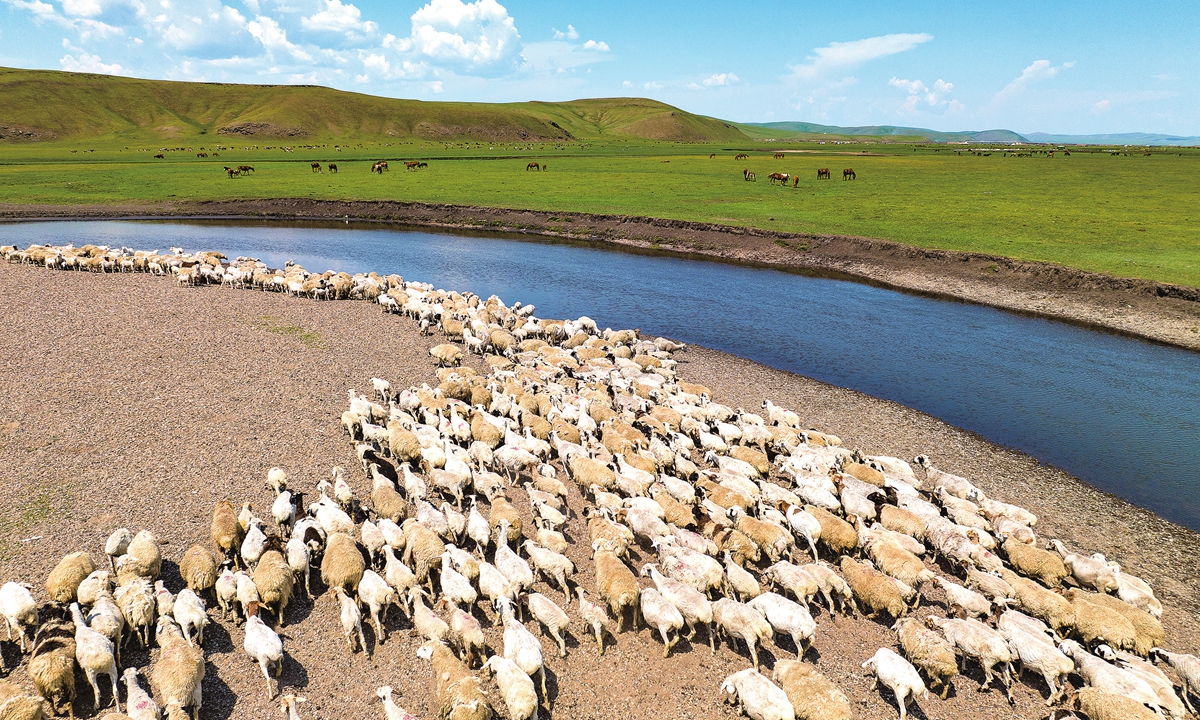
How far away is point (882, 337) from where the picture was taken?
3028 cm

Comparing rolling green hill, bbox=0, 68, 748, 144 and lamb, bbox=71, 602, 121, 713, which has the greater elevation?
rolling green hill, bbox=0, 68, 748, 144

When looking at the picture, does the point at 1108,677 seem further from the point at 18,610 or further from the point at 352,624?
the point at 18,610

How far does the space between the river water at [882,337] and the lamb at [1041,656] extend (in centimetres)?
935

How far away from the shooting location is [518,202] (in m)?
64.1

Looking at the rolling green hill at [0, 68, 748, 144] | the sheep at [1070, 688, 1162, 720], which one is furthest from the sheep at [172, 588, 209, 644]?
the rolling green hill at [0, 68, 748, 144]

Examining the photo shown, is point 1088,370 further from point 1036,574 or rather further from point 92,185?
point 92,185

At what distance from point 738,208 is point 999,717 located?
54176 millimetres

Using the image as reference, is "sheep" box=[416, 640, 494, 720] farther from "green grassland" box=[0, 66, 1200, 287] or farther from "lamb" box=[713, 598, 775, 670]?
"green grassland" box=[0, 66, 1200, 287]

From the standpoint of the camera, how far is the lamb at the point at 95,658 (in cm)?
882

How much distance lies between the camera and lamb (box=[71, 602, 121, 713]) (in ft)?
28.9

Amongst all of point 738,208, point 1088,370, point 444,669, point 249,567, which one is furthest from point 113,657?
point 738,208

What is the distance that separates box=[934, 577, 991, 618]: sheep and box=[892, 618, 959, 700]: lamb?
1.22 m

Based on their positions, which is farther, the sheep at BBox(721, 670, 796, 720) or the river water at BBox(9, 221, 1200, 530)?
the river water at BBox(9, 221, 1200, 530)

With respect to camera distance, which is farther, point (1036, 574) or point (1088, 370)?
point (1088, 370)
